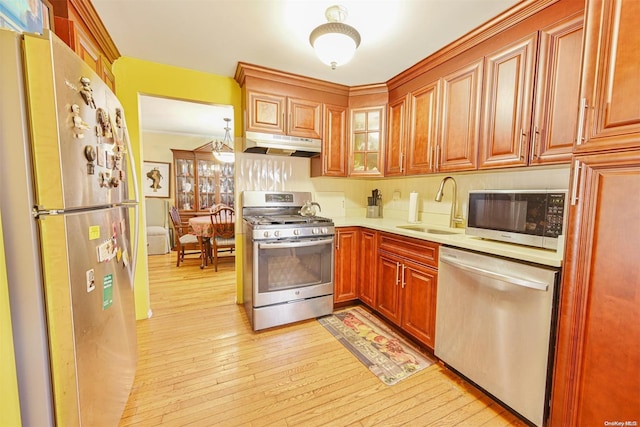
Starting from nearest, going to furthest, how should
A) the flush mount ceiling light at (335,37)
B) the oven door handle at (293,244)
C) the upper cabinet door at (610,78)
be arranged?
1. the upper cabinet door at (610,78)
2. the flush mount ceiling light at (335,37)
3. the oven door handle at (293,244)

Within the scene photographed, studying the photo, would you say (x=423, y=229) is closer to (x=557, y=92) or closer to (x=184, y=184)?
(x=557, y=92)

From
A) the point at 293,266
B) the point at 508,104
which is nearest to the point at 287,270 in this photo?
the point at 293,266

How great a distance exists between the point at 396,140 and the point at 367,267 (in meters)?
1.31

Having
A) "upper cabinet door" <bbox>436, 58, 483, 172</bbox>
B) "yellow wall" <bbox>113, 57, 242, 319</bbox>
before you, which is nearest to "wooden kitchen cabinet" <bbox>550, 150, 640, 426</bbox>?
"upper cabinet door" <bbox>436, 58, 483, 172</bbox>

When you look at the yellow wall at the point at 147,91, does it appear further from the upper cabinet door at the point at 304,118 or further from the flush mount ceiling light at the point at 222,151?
the flush mount ceiling light at the point at 222,151

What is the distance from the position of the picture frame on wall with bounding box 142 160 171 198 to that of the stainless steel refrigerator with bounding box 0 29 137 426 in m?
4.72

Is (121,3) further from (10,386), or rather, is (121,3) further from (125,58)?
(10,386)

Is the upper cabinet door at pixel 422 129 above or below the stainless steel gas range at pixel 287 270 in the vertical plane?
above

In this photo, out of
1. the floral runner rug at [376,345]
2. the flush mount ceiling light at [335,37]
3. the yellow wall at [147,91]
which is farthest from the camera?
the yellow wall at [147,91]

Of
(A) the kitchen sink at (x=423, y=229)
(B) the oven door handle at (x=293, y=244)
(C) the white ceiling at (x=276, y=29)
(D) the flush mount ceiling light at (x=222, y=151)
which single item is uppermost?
(C) the white ceiling at (x=276, y=29)

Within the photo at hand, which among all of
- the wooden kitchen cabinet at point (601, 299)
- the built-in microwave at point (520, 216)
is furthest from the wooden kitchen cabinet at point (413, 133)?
the wooden kitchen cabinet at point (601, 299)

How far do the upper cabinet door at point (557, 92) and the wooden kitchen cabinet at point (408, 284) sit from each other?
2.81 ft

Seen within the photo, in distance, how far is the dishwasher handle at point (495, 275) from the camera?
1267mm

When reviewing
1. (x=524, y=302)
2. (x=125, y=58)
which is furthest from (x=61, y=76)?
(x=524, y=302)
